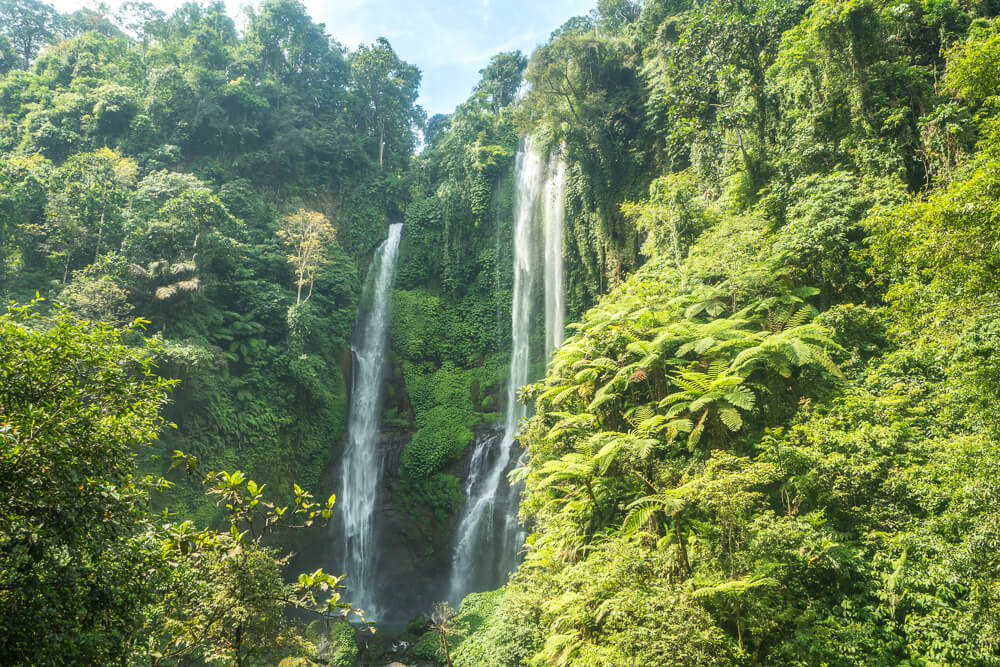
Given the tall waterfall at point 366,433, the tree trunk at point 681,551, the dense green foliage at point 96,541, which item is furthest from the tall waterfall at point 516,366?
the dense green foliage at point 96,541

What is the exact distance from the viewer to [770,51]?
44.3 feet

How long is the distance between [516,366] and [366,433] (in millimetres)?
7302

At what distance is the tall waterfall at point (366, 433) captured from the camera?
19156 millimetres

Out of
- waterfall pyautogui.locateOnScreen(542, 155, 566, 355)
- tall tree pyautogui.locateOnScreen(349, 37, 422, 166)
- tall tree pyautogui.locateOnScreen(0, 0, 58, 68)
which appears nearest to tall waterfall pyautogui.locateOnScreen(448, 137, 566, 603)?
waterfall pyautogui.locateOnScreen(542, 155, 566, 355)

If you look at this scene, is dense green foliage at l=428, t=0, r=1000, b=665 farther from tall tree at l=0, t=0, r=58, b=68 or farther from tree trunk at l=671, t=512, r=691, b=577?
tall tree at l=0, t=0, r=58, b=68

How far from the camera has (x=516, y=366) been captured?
21875mm

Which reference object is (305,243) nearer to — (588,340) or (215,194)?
(215,194)

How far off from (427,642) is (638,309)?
37.6ft

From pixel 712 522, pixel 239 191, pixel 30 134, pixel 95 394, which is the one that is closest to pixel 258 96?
pixel 239 191

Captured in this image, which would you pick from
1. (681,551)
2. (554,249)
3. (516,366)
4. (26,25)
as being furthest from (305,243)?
(26,25)

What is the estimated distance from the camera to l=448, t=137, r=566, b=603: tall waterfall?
17.6 m

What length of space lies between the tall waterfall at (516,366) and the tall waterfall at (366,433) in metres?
3.90

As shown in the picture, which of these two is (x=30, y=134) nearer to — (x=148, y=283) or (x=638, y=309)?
(x=148, y=283)

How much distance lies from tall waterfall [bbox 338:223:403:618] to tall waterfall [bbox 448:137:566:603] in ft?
12.8
